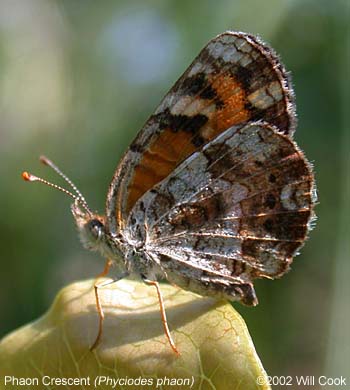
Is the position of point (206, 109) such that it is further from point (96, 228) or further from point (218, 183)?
point (96, 228)

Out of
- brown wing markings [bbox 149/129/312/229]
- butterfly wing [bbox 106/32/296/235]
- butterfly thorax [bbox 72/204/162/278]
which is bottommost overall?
butterfly thorax [bbox 72/204/162/278]

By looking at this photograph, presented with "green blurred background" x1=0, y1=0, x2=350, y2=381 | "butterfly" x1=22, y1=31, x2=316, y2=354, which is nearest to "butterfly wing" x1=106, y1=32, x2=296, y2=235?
"butterfly" x1=22, y1=31, x2=316, y2=354

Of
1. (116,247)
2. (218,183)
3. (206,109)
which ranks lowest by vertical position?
(116,247)

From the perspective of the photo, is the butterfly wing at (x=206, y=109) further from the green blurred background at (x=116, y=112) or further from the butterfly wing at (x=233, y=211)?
the green blurred background at (x=116, y=112)

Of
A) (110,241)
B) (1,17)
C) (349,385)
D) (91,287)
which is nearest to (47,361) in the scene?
(91,287)

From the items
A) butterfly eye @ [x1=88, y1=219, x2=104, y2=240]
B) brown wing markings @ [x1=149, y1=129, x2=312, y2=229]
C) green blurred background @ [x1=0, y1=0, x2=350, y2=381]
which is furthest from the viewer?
green blurred background @ [x1=0, y1=0, x2=350, y2=381]

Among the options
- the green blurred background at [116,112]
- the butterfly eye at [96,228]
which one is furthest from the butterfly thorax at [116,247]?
the green blurred background at [116,112]

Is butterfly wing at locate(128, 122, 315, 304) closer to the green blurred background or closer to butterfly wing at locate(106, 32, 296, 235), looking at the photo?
butterfly wing at locate(106, 32, 296, 235)

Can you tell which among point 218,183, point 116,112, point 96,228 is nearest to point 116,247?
point 96,228
